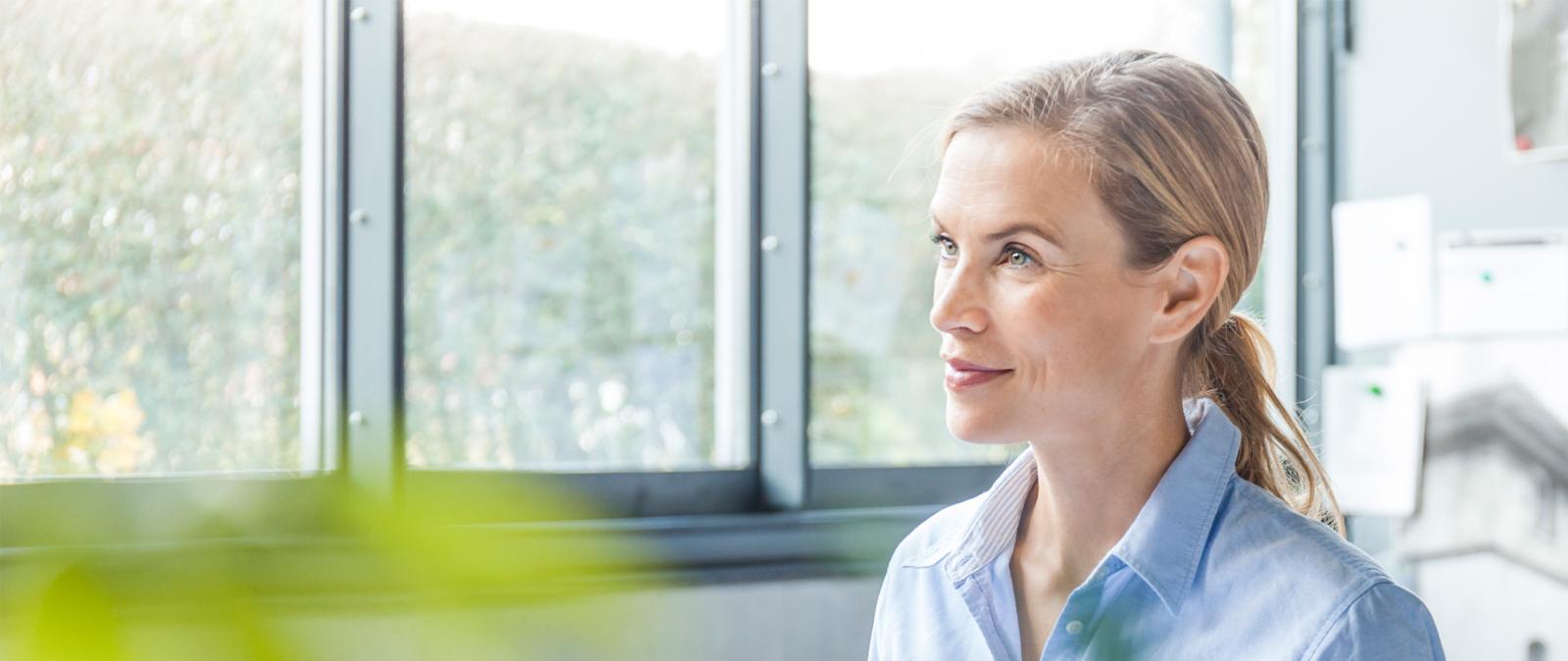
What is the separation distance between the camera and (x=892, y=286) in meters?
2.54

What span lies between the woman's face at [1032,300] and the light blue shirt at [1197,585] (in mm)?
90

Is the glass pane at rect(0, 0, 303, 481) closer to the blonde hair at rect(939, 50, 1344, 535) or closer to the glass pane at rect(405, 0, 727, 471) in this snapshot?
the glass pane at rect(405, 0, 727, 471)

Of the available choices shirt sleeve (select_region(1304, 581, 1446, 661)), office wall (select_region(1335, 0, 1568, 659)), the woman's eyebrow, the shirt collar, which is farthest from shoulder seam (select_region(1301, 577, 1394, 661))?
office wall (select_region(1335, 0, 1568, 659))

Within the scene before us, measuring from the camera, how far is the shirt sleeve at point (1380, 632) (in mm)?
906

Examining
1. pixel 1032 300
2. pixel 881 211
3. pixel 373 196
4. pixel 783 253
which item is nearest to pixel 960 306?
pixel 1032 300

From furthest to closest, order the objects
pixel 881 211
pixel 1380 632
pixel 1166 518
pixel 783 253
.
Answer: pixel 881 211 < pixel 783 253 < pixel 1166 518 < pixel 1380 632

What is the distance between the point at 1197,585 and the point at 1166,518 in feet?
0.17

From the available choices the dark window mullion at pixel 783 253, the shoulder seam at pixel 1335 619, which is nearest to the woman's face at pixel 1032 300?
the shoulder seam at pixel 1335 619

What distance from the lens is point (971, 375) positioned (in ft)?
3.62

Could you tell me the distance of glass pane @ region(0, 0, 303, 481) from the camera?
1.71 metres

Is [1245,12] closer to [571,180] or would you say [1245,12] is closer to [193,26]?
[571,180]

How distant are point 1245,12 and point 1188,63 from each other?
201cm

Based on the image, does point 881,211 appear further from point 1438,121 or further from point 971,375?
point 971,375

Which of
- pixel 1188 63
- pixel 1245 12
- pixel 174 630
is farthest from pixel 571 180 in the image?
pixel 174 630
